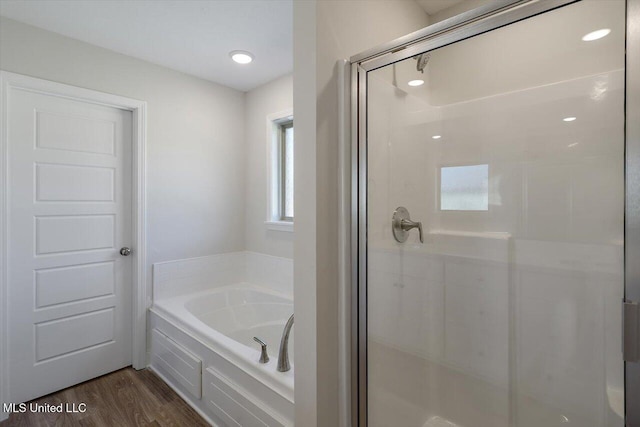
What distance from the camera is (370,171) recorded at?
4.23ft

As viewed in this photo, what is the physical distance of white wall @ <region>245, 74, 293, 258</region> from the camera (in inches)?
111

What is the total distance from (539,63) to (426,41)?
0.71 m

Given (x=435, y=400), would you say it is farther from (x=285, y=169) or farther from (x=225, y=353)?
(x=285, y=169)

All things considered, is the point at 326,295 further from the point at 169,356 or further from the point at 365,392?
the point at 169,356

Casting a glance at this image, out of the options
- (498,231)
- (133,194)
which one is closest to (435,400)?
(498,231)

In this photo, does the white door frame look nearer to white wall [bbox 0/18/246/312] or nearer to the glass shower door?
white wall [bbox 0/18/246/312]

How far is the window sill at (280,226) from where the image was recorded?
276 cm

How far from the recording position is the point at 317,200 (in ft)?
3.94

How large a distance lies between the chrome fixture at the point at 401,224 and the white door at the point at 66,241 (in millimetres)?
2161

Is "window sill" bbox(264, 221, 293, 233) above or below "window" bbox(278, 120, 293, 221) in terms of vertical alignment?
below

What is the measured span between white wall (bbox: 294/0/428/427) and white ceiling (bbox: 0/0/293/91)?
80 cm

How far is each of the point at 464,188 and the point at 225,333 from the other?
2.19m

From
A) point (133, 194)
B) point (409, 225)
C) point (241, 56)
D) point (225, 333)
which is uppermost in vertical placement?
point (241, 56)

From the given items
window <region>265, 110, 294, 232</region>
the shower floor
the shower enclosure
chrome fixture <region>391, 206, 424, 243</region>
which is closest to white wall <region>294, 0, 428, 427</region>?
the shower enclosure
